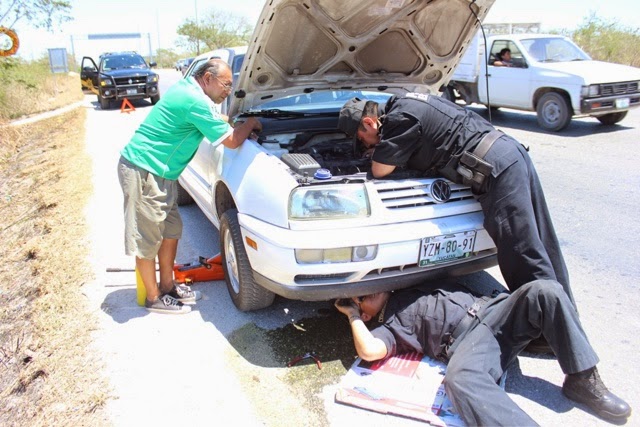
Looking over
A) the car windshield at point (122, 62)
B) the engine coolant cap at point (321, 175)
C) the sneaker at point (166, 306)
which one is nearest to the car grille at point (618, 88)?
the engine coolant cap at point (321, 175)

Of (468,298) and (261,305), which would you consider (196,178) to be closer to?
(261,305)

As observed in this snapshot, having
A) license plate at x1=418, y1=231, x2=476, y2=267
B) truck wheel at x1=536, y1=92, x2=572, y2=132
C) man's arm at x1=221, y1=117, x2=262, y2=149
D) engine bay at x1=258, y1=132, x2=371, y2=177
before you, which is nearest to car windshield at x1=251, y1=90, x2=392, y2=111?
engine bay at x1=258, y1=132, x2=371, y2=177

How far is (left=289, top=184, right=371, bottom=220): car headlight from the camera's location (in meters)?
2.79

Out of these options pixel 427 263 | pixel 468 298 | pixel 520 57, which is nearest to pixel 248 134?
pixel 427 263

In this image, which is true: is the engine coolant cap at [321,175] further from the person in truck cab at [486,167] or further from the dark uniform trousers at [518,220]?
the dark uniform trousers at [518,220]

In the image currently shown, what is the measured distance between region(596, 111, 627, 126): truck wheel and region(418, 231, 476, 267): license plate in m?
8.22

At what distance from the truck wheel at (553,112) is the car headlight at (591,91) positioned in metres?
0.46

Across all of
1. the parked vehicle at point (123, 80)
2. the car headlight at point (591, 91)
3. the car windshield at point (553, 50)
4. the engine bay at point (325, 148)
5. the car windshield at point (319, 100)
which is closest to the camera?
the engine bay at point (325, 148)

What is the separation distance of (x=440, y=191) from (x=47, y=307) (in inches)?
112

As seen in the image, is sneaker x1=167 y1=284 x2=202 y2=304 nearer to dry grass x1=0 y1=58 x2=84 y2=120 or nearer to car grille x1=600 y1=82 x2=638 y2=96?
car grille x1=600 y1=82 x2=638 y2=96

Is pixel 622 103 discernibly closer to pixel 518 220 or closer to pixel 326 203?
pixel 518 220

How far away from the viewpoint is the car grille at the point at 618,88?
8727 millimetres

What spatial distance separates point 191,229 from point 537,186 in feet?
11.1

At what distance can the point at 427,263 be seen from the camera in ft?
9.48
